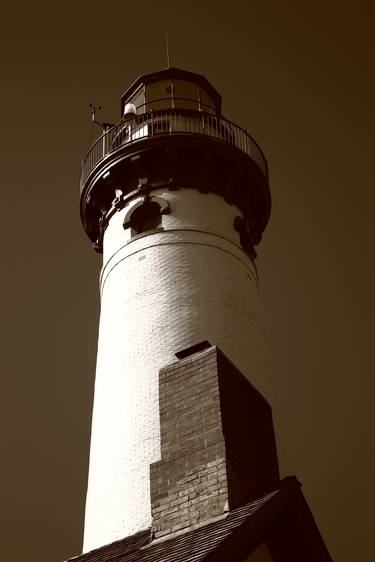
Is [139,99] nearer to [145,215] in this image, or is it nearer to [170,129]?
[170,129]

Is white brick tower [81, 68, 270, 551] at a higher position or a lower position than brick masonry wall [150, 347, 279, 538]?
higher

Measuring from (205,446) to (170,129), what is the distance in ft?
33.6

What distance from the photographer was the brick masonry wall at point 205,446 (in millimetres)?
9562

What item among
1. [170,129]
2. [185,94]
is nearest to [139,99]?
[185,94]

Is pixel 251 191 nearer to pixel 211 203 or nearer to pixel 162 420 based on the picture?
pixel 211 203

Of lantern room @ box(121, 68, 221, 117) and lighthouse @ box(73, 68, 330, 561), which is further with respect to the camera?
lantern room @ box(121, 68, 221, 117)

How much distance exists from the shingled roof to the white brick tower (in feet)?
11.6

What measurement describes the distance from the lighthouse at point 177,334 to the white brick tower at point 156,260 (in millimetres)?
28

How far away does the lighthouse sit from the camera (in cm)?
976

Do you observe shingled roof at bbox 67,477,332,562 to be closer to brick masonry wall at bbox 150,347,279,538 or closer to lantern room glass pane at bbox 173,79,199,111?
brick masonry wall at bbox 150,347,279,538

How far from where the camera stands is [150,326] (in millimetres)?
15297

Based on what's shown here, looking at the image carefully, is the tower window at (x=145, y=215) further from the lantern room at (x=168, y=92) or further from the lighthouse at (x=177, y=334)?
the lantern room at (x=168, y=92)

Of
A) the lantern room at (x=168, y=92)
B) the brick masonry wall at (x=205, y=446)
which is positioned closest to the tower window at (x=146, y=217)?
the lantern room at (x=168, y=92)

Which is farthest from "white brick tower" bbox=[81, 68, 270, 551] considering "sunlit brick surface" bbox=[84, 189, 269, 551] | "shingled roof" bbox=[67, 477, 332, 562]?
"shingled roof" bbox=[67, 477, 332, 562]
